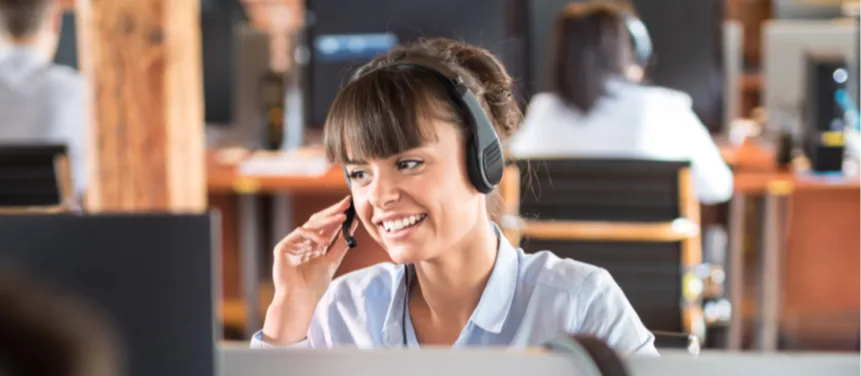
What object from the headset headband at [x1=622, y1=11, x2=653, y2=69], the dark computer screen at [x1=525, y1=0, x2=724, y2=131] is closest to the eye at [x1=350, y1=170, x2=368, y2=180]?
the headset headband at [x1=622, y1=11, x2=653, y2=69]

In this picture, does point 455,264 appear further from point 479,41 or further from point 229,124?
point 229,124

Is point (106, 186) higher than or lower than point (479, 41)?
lower

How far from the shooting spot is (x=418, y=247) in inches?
27.8

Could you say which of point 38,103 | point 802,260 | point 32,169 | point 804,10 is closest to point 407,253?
point 32,169

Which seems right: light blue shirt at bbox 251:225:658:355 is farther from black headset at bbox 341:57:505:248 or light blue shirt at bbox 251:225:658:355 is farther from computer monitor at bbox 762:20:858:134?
computer monitor at bbox 762:20:858:134

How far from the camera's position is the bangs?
2.23ft

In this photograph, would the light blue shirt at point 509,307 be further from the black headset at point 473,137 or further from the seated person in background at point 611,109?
the seated person in background at point 611,109

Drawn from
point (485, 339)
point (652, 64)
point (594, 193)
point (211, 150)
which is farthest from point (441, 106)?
point (211, 150)

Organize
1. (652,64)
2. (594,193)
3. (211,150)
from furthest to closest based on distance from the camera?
(211,150)
(652,64)
(594,193)

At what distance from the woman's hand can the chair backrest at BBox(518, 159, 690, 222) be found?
1.17 m

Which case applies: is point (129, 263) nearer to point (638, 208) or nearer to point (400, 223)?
point (400, 223)

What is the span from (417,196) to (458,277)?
0.29 feet

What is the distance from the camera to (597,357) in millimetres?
457

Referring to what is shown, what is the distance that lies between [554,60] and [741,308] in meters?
1.43
